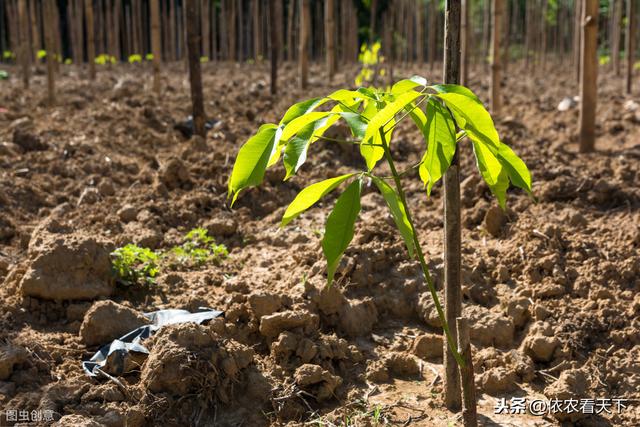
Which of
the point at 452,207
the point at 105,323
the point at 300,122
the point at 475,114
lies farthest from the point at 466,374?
the point at 105,323

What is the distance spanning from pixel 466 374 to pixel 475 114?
896 millimetres

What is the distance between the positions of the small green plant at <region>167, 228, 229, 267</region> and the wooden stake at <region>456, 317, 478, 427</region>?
7.70ft

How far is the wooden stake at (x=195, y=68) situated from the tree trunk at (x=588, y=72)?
350cm

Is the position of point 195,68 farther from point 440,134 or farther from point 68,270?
point 440,134

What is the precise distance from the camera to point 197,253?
13.9 feet

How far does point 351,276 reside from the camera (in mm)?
3775

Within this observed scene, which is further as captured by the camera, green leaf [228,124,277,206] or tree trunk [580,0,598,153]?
tree trunk [580,0,598,153]

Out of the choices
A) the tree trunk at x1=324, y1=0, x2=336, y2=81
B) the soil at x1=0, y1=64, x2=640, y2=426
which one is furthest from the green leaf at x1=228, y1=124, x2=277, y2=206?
the tree trunk at x1=324, y1=0, x2=336, y2=81

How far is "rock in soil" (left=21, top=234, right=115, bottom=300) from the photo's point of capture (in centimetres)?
339

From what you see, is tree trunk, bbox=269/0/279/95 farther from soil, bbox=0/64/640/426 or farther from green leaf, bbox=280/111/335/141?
green leaf, bbox=280/111/335/141

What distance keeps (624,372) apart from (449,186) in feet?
4.55

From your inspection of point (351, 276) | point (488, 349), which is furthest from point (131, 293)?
point (488, 349)

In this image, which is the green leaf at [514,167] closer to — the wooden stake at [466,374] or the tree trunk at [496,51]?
the wooden stake at [466,374]

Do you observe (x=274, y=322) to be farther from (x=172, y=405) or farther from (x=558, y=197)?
(x=558, y=197)
